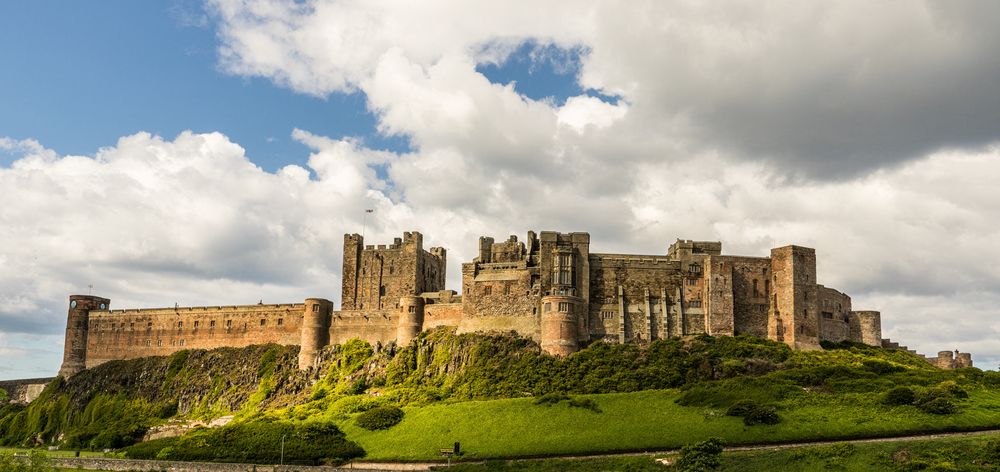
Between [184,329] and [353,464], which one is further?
[184,329]

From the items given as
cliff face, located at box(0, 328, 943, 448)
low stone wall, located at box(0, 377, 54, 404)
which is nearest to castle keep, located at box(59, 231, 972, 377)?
cliff face, located at box(0, 328, 943, 448)

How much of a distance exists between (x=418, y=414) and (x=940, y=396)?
43.0 m

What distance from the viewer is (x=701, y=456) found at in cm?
5928

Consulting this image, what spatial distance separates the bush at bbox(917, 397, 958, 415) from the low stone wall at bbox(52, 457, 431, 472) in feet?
123

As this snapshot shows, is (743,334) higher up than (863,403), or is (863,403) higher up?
(743,334)

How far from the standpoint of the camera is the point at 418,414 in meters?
81.4

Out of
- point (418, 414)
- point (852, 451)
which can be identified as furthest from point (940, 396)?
point (418, 414)

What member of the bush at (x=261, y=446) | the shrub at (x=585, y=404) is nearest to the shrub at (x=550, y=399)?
the shrub at (x=585, y=404)

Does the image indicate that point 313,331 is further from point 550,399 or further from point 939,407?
point 939,407

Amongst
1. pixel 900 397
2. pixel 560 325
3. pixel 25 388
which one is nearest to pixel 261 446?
pixel 560 325

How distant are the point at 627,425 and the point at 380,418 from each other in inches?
897

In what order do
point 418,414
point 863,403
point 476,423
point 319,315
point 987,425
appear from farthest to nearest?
point 319,315 < point 418,414 < point 476,423 < point 863,403 < point 987,425

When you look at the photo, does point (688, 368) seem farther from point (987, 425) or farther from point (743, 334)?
point (987, 425)

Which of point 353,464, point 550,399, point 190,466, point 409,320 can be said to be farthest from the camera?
point 409,320
